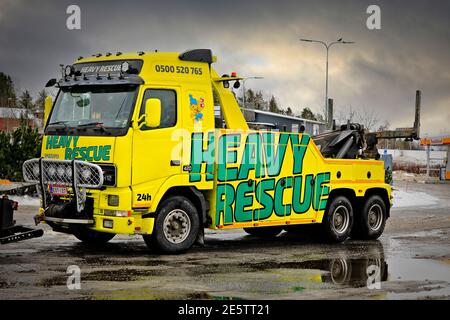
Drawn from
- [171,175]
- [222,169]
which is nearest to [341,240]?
[222,169]

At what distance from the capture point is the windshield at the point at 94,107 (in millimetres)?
11664

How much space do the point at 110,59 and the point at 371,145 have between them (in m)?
7.12

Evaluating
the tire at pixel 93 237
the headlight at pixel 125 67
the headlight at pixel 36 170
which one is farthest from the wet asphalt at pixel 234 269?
the headlight at pixel 125 67

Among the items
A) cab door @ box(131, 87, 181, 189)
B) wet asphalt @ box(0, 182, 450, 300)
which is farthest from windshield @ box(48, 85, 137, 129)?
wet asphalt @ box(0, 182, 450, 300)

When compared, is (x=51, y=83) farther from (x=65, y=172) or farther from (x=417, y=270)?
(x=417, y=270)

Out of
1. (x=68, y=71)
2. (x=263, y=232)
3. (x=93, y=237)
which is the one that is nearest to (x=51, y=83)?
(x=68, y=71)

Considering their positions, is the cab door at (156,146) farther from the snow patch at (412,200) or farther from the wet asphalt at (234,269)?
the snow patch at (412,200)

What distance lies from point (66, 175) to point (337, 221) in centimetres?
617

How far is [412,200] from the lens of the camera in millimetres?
30172

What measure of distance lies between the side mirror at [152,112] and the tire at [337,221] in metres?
4.94

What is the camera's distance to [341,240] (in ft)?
49.5

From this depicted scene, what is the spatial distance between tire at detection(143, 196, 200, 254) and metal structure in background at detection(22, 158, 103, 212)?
4.20ft

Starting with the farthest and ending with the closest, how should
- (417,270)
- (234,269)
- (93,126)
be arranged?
(93,126)
(417,270)
(234,269)
